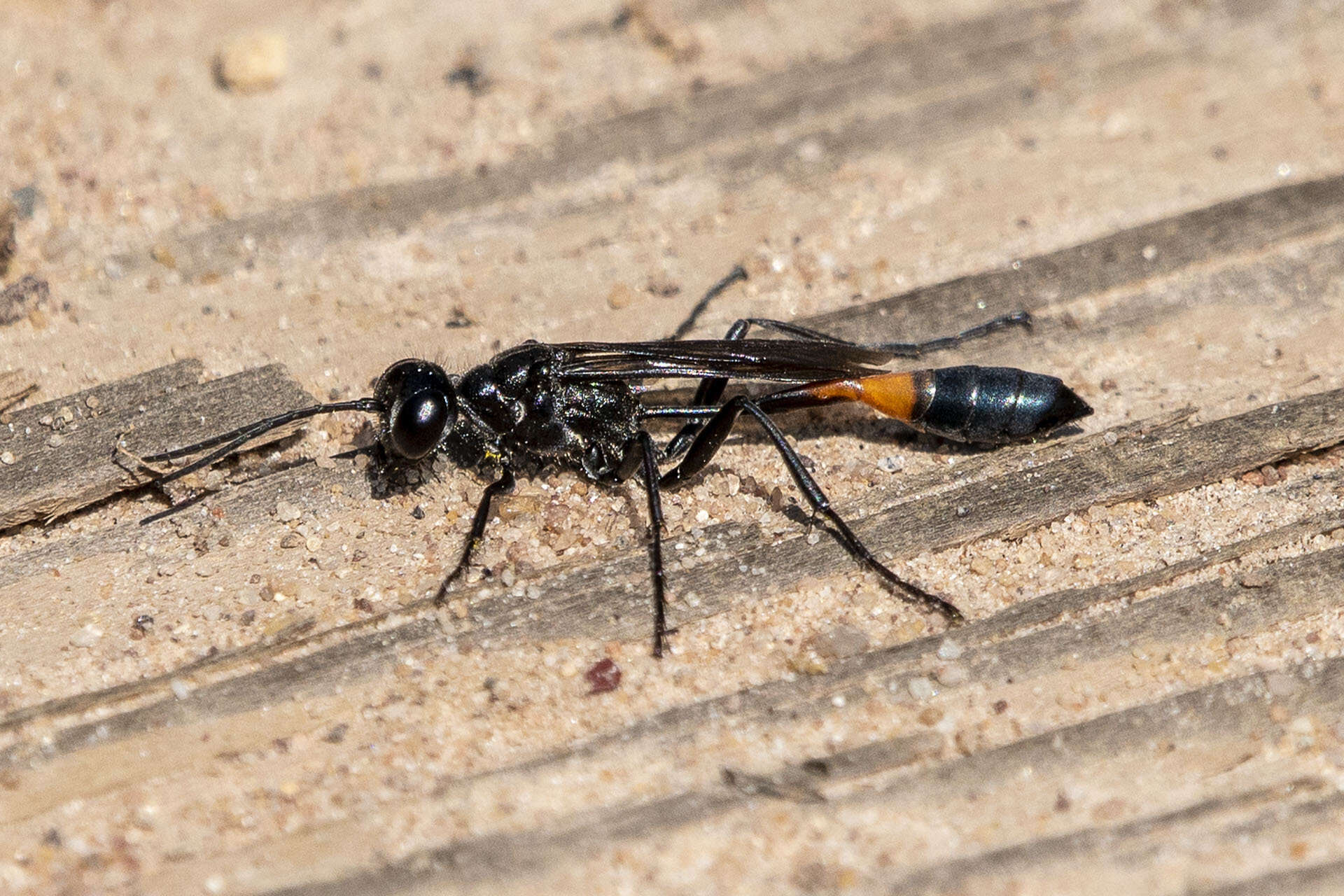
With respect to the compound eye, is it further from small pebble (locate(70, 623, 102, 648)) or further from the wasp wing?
small pebble (locate(70, 623, 102, 648))

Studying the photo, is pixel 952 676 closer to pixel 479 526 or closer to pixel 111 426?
pixel 479 526

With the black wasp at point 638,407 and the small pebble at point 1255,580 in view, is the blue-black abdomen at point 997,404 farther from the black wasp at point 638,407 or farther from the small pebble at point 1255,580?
the small pebble at point 1255,580

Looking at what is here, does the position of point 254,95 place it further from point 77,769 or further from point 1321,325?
point 1321,325

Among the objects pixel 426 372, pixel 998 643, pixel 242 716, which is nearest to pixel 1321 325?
pixel 998 643

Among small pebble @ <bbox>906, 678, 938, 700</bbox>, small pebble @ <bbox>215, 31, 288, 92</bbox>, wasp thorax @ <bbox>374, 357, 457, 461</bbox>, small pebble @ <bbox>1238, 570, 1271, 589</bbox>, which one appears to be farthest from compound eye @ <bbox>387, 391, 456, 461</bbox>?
small pebble @ <bbox>1238, 570, 1271, 589</bbox>

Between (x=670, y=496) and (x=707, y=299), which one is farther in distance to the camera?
(x=707, y=299)

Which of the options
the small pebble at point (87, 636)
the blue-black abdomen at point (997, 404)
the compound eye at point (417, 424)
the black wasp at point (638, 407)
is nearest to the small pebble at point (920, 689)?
the black wasp at point (638, 407)

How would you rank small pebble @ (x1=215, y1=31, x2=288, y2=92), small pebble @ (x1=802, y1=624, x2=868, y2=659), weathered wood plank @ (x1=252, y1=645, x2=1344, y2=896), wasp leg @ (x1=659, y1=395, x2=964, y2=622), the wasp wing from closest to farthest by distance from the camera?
weathered wood plank @ (x1=252, y1=645, x2=1344, y2=896), small pebble @ (x1=802, y1=624, x2=868, y2=659), wasp leg @ (x1=659, y1=395, x2=964, y2=622), the wasp wing, small pebble @ (x1=215, y1=31, x2=288, y2=92)

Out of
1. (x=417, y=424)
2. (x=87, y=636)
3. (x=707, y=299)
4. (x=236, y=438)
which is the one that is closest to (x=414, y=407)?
(x=417, y=424)
